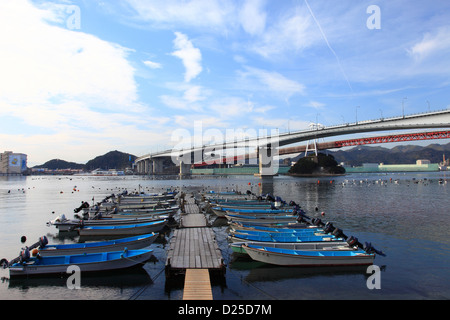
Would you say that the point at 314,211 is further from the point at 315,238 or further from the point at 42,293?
the point at 42,293

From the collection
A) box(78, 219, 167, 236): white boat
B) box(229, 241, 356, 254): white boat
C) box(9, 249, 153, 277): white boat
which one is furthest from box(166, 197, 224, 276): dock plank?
box(78, 219, 167, 236): white boat

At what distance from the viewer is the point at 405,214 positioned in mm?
31859

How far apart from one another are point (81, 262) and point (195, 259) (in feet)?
17.8

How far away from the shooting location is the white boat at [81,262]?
1403 centimetres

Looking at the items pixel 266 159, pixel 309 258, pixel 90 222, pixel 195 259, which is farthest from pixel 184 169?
pixel 309 258

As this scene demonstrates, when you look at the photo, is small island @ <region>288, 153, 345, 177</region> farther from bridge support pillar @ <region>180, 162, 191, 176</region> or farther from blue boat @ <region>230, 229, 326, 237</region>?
blue boat @ <region>230, 229, 326, 237</region>

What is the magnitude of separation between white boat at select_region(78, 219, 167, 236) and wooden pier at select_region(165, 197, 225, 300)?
2.83 m

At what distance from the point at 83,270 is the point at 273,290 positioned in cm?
888

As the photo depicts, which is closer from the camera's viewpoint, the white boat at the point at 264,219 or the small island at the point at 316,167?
the white boat at the point at 264,219

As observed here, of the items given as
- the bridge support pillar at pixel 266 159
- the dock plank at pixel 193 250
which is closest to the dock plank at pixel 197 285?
the dock plank at pixel 193 250

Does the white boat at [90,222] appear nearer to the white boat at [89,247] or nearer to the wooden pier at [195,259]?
the wooden pier at [195,259]

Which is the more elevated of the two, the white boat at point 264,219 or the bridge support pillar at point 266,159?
the bridge support pillar at point 266,159

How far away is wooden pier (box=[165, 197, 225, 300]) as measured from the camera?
11780mm

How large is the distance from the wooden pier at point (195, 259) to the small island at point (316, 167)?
422ft
